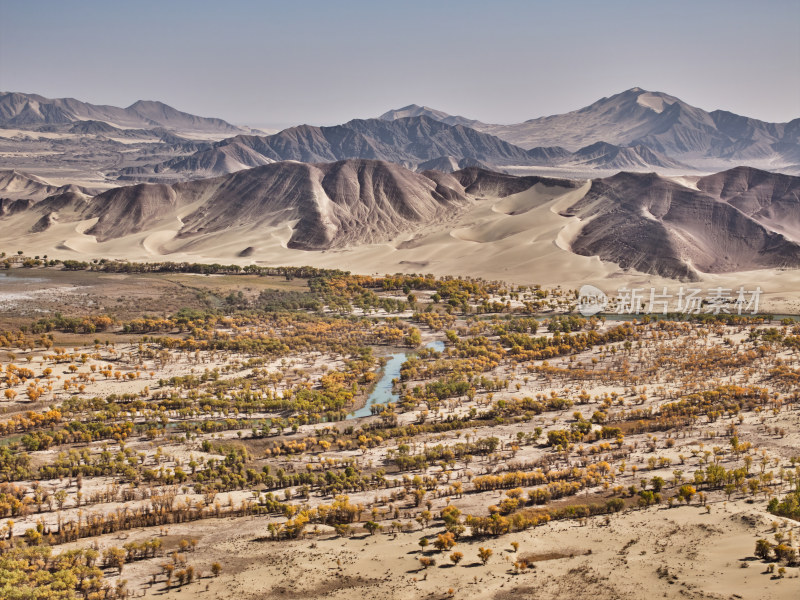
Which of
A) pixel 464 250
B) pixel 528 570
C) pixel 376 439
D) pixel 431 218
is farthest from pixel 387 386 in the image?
pixel 431 218

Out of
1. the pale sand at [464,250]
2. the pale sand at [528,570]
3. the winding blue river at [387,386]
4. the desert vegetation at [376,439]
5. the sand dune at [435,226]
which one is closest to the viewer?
the pale sand at [528,570]

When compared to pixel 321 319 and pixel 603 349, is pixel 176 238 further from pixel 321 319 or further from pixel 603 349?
pixel 603 349

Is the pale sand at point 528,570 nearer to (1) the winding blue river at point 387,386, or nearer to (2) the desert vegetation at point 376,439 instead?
(2) the desert vegetation at point 376,439

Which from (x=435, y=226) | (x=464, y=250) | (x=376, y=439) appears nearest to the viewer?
(x=376, y=439)

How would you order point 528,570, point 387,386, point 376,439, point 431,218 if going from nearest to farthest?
point 528,570 → point 376,439 → point 387,386 → point 431,218

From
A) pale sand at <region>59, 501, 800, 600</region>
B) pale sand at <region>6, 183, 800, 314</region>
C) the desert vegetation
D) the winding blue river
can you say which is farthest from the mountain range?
pale sand at <region>59, 501, 800, 600</region>

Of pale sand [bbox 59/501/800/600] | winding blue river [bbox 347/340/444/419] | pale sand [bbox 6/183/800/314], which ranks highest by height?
pale sand [bbox 6/183/800/314]

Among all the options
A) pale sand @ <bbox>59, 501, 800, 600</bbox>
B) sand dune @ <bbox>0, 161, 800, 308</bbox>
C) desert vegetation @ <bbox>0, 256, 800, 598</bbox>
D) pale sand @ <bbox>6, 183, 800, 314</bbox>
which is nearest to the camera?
pale sand @ <bbox>59, 501, 800, 600</bbox>

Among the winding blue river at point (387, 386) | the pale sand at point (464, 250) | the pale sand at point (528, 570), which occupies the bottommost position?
the pale sand at point (528, 570)

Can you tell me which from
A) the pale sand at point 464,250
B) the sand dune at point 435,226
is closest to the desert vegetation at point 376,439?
the pale sand at point 464,250

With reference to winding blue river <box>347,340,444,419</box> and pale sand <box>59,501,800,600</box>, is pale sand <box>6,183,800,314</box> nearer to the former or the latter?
winding blue river <box>347,340,444,419</box>

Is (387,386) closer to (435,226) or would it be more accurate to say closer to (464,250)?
(464,250)

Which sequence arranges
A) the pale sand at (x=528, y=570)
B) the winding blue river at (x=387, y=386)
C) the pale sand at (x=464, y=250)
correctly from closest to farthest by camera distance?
the pale sand at (x=528, y=570)
the winding blue river at (x=387, y=386)
the pale sand at (x=464, y=250)
